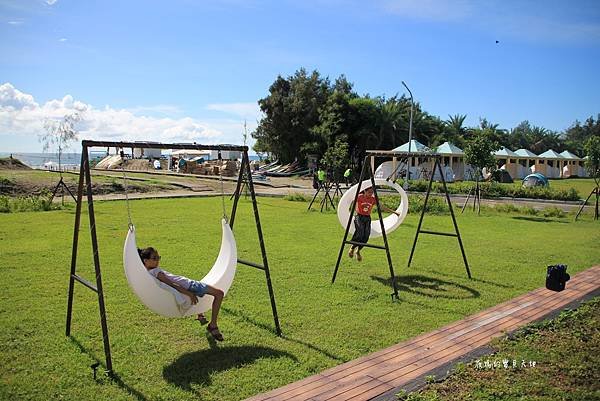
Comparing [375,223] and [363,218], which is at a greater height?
[363,218]

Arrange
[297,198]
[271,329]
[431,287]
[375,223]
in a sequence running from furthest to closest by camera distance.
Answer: [297,198], [375,223], [431,287], [271,329]

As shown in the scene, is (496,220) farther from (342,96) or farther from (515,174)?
(515,174)

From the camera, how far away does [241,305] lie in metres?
7.31

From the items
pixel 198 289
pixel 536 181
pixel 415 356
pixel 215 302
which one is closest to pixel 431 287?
pixel 415 356

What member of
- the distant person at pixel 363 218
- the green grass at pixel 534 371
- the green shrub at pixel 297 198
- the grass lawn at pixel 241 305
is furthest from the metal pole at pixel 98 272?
the green shrub at pixel 297 198

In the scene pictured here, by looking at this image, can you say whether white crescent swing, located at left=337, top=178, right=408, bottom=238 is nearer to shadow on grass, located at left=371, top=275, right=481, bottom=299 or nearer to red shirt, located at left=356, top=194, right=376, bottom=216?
red shirt, located at left=356, top=194, right=376, bottom=216

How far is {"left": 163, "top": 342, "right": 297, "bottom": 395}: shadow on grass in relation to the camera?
4855 millimetres

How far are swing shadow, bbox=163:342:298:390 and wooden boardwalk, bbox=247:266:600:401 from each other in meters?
0.70

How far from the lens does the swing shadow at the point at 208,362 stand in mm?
4852

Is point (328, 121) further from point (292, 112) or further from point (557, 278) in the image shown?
point (557, 278)

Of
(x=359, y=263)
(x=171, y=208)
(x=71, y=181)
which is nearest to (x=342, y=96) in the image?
(x=71, y=181)

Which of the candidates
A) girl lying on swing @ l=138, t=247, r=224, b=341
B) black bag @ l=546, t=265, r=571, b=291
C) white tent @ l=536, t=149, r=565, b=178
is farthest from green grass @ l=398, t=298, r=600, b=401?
white tent @ l=536, t=149, r=565, b=178

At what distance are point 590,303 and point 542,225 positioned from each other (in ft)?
35.9

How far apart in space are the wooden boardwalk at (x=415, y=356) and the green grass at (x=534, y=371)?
275 millimetres
